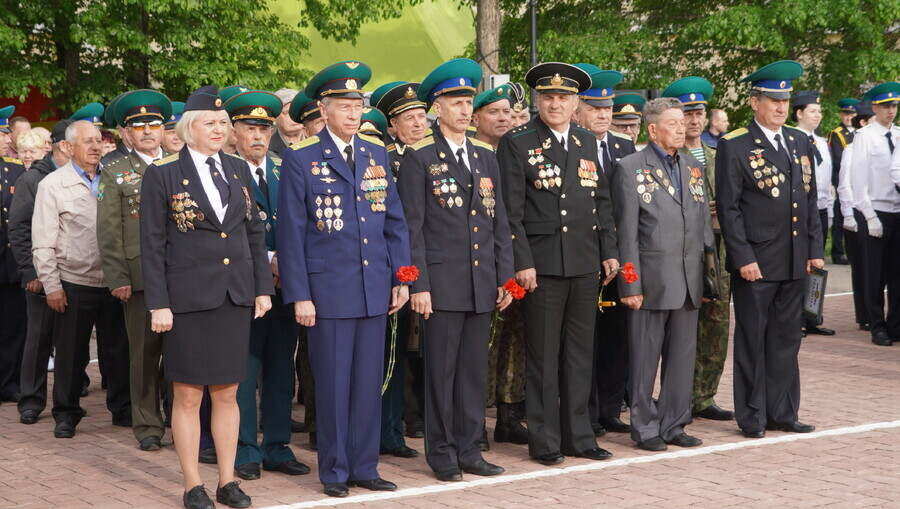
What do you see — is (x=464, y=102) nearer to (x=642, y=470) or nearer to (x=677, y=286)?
(x=677, y=286)

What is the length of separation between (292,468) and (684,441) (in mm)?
2500

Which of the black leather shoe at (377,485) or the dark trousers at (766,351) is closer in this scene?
the black leather shoe at (377,485)

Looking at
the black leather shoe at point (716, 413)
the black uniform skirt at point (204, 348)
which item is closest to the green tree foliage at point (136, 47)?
the black leather shoe at point (716, 413)

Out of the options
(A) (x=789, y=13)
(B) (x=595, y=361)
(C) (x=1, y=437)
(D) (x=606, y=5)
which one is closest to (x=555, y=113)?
(B) (x=595, y=361)

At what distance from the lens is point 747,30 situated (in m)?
19.7

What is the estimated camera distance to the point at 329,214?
264 inches

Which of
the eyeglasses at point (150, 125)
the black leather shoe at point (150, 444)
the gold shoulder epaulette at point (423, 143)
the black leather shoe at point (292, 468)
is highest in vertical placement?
the eyeglasses at point (150, 125)

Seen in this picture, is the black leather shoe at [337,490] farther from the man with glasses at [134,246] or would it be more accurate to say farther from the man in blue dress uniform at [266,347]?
the man with glasses at [134,246]

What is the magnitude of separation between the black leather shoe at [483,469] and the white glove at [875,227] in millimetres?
6419

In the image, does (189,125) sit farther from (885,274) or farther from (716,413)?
(885,274)

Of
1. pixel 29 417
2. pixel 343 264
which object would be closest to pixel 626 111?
pixel 343 264

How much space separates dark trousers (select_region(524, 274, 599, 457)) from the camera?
742 cm

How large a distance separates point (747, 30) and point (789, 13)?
71cm

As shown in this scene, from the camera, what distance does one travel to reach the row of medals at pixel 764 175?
7980 millimetres
